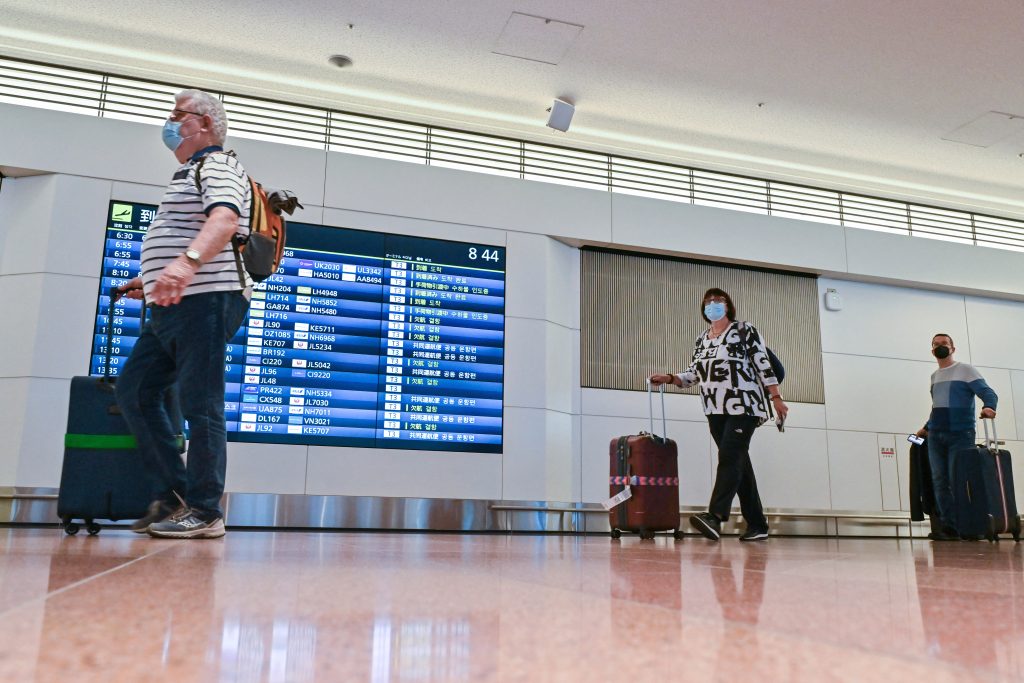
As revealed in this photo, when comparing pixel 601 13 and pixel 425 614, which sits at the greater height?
pixel 601 13

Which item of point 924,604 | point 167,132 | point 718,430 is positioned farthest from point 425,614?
point 718,430

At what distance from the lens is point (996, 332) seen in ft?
29.9

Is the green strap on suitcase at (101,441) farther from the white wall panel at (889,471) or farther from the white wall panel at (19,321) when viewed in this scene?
the white wall panel at (889,471)

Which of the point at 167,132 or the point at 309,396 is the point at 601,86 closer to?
the point at 309,396

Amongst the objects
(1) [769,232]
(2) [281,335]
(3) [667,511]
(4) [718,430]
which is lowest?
(3) [667,511]

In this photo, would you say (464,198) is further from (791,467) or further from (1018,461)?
(1018,461)

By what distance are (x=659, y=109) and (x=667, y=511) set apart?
3.94 m

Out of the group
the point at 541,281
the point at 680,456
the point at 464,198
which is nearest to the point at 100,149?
the point at 464,198

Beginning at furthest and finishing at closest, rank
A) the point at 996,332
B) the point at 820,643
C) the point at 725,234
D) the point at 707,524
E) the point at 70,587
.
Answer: the point at 996,332, the point at 725,234, the point at 707,524, the point at 70,587, the point at 820,643

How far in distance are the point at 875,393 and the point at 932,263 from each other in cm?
166

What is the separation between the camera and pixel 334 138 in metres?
7.32

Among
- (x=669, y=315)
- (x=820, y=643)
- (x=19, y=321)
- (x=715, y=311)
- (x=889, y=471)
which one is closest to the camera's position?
(x=820, y=643)

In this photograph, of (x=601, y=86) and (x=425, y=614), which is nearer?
(x=425, y=614)

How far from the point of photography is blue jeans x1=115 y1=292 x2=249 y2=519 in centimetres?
315
